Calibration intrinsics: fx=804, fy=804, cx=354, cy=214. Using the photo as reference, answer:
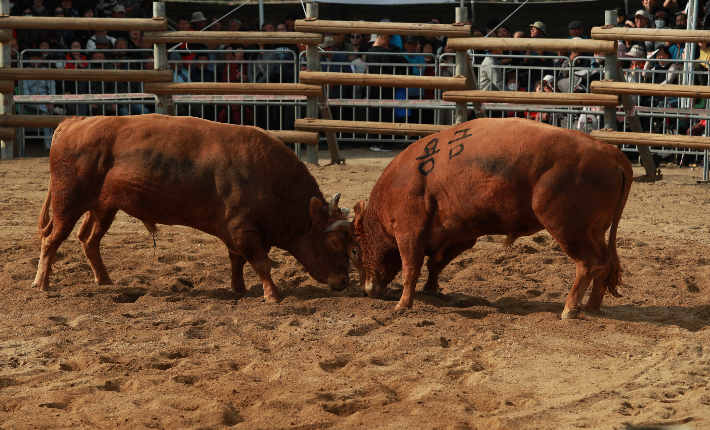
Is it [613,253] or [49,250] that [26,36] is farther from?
[613,253]

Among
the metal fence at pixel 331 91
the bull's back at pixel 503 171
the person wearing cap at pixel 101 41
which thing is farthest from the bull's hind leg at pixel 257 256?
the person wearing cap at pixel 101 41

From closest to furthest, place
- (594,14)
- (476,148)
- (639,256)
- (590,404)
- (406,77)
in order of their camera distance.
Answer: (590,404) → (476,148) → (639,256) → (406,77) → (594,14)

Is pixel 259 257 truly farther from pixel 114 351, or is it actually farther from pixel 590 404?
pixel 590 404

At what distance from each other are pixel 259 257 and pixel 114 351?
4.87 ft

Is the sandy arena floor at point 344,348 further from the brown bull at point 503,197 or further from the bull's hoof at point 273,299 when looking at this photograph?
the brown bull at point 503,197

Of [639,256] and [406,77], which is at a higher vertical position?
[406,77]

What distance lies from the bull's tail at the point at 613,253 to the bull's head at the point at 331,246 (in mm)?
1956

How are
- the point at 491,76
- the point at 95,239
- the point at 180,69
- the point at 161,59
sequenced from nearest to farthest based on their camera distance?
1. the point at 95,239
2. the point at 161,59
3. the point at 491,76
4. the point at 180,69

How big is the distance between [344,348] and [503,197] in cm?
146

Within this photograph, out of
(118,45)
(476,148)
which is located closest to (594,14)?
(118,45)

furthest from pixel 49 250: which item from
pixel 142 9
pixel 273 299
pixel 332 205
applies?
pixel 142 9

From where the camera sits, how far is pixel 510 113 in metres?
13.1

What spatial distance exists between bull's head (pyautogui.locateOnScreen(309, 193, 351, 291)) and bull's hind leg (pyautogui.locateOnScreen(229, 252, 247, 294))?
55cm

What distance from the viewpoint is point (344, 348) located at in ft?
15.9
